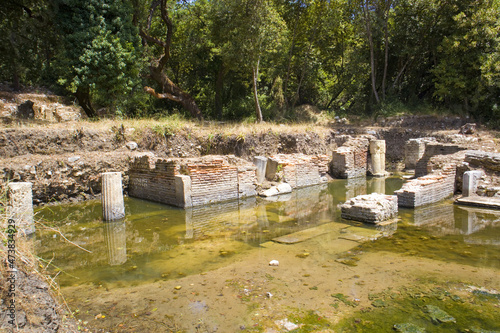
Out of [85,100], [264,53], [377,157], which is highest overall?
[264,53]

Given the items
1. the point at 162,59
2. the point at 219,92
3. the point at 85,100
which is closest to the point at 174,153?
the point at 85,100

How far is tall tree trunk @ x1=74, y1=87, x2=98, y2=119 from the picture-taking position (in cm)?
1371

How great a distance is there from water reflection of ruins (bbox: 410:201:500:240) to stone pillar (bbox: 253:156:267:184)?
183 inches

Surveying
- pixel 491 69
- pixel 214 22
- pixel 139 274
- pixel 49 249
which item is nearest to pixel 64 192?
pixel 49 249

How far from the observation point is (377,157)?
49.7ft

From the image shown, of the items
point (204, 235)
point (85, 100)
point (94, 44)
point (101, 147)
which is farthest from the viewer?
Answer: point (85, 100)

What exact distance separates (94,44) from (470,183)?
12.4 metres

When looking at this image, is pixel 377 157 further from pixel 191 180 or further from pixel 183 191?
pixel 183 191

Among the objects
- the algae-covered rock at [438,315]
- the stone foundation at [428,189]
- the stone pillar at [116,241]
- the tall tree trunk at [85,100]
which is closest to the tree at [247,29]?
the tall tree trunk at [85,100]

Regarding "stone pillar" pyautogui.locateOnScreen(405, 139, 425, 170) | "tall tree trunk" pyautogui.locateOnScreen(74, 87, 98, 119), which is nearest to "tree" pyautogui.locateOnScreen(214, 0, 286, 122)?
"tall tree trunk" pyautogui.locateOnScreen(74, 87, 98, 119)

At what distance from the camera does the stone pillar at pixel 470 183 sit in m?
9.48

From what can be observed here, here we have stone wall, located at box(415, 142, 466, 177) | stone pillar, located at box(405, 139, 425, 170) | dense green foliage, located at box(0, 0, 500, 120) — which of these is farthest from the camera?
stone pillar, located at box(405, 139, 425, 170)

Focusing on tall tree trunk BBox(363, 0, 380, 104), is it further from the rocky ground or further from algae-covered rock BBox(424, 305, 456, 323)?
algae-covered rock BBox(424, 305, 456, 323)

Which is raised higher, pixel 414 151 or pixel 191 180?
pixel 191 180
